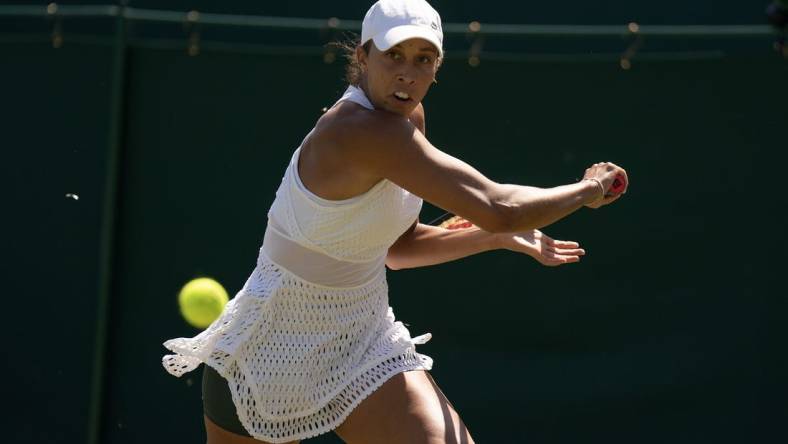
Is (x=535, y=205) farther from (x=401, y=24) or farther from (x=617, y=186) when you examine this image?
(x=401, y=24)

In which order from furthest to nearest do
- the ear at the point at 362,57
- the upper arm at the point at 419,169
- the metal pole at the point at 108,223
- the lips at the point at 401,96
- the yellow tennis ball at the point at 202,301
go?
the metal pole at the point at 108,223 < the yellow tennis ball at the point at 202,301 < the ear at the point at 362,57 < the lips at the point at 401,96 < the upper arm at the point at 419,169

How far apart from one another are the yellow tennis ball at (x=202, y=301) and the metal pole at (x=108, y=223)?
290mm

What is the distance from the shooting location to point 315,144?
2.83 meters

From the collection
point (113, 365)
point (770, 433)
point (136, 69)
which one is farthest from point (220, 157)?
point (770, 433)

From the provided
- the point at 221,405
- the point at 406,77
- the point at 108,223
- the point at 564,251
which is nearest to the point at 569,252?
the point at 564,251

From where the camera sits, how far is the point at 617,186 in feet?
9.73

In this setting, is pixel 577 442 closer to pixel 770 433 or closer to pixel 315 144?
pixel 770 433

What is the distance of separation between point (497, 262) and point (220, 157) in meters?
1.10

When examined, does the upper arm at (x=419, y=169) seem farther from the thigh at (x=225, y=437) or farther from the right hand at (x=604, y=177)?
the thigh at (x=225, y=437)

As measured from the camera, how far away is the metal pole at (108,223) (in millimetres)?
4617

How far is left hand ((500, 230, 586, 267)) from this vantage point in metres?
3.16

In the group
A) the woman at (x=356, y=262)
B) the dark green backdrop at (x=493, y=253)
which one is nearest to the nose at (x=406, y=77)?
the woman at (x=356, y=262)

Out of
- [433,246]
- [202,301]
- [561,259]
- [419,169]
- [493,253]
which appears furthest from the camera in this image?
[493,253]

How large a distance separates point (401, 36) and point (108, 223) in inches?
85.9
